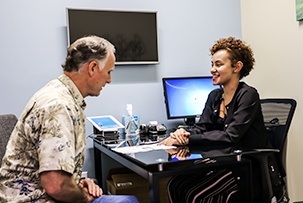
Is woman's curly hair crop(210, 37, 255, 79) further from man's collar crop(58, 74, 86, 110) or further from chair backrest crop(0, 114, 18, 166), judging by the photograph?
chair backrest crop(0, 114, 18, 166)

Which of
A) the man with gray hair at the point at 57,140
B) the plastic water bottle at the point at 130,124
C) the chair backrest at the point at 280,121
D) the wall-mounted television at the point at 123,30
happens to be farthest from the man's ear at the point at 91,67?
the chair backrest at the point at 280,121

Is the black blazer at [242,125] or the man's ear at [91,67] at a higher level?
the man's ear at [91,67]

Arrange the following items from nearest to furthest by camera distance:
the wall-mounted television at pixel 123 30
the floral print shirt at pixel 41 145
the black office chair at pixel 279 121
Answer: the floral print shirt at pixel 41 145 < the black office chair at pixel 279 121 < the wall-mounted television at pixel 123 30

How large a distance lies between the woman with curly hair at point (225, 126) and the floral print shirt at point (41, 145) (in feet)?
2.56

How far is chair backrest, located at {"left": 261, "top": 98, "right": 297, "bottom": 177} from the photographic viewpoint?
7.58 feet

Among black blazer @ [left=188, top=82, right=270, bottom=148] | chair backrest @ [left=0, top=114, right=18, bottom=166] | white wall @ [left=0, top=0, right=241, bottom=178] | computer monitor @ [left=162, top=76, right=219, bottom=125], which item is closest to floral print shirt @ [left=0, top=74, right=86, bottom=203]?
chair backrest @ [left=0, top=114, right=18, bottom=166]

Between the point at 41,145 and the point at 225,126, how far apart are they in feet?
3.71

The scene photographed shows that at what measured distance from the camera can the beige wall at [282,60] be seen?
2539mm

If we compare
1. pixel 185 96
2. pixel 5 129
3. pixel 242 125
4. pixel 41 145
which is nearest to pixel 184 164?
pixel 242 125

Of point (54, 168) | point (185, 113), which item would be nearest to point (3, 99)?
point (185, 113)

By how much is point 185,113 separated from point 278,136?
2.54 feet

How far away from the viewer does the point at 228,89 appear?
2115 mm

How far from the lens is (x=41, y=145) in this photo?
46.8 inches

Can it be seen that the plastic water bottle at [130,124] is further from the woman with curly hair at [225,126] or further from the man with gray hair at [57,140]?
the man with gray hair at [57,140]
